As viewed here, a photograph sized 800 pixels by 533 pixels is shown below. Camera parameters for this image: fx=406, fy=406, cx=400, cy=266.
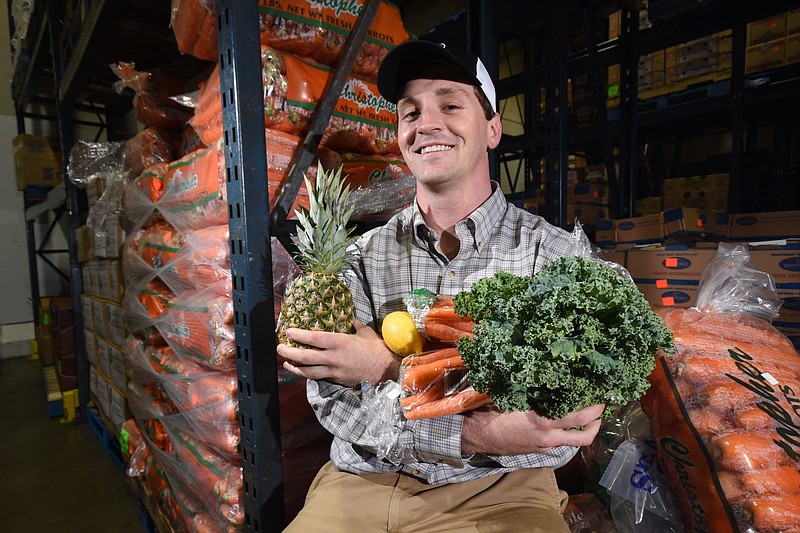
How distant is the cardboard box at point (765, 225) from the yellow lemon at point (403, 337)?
3689mm

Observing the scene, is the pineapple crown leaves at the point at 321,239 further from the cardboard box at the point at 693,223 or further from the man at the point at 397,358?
the cardboard box at the point at 693,223

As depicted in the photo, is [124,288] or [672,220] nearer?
[124,288]

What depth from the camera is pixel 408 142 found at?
4.54 ft

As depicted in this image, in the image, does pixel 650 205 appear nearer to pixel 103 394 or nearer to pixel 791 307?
pixel 791 307

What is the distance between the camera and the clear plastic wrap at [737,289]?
1581mm

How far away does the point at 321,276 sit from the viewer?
1.13 meters

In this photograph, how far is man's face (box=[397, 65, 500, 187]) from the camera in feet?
4.34

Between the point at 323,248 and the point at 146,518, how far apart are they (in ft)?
8.79

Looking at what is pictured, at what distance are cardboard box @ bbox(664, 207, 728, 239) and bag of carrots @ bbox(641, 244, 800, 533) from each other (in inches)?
80.4

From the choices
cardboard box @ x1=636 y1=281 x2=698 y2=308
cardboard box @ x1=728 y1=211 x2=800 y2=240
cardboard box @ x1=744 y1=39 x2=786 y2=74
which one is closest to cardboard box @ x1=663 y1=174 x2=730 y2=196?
cardboard box @ x1=744 y1=39 x2=786 y2=74

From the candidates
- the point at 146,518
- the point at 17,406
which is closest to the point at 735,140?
the point at 146,518

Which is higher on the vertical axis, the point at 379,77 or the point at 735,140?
the point at 735,140

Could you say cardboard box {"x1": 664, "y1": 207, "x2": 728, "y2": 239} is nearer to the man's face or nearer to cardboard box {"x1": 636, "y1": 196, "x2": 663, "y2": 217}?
cardboard box {"x1": 636, "y1": 196, "x2": 663, "y2": 217}

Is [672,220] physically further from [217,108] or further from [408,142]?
[217,108]
